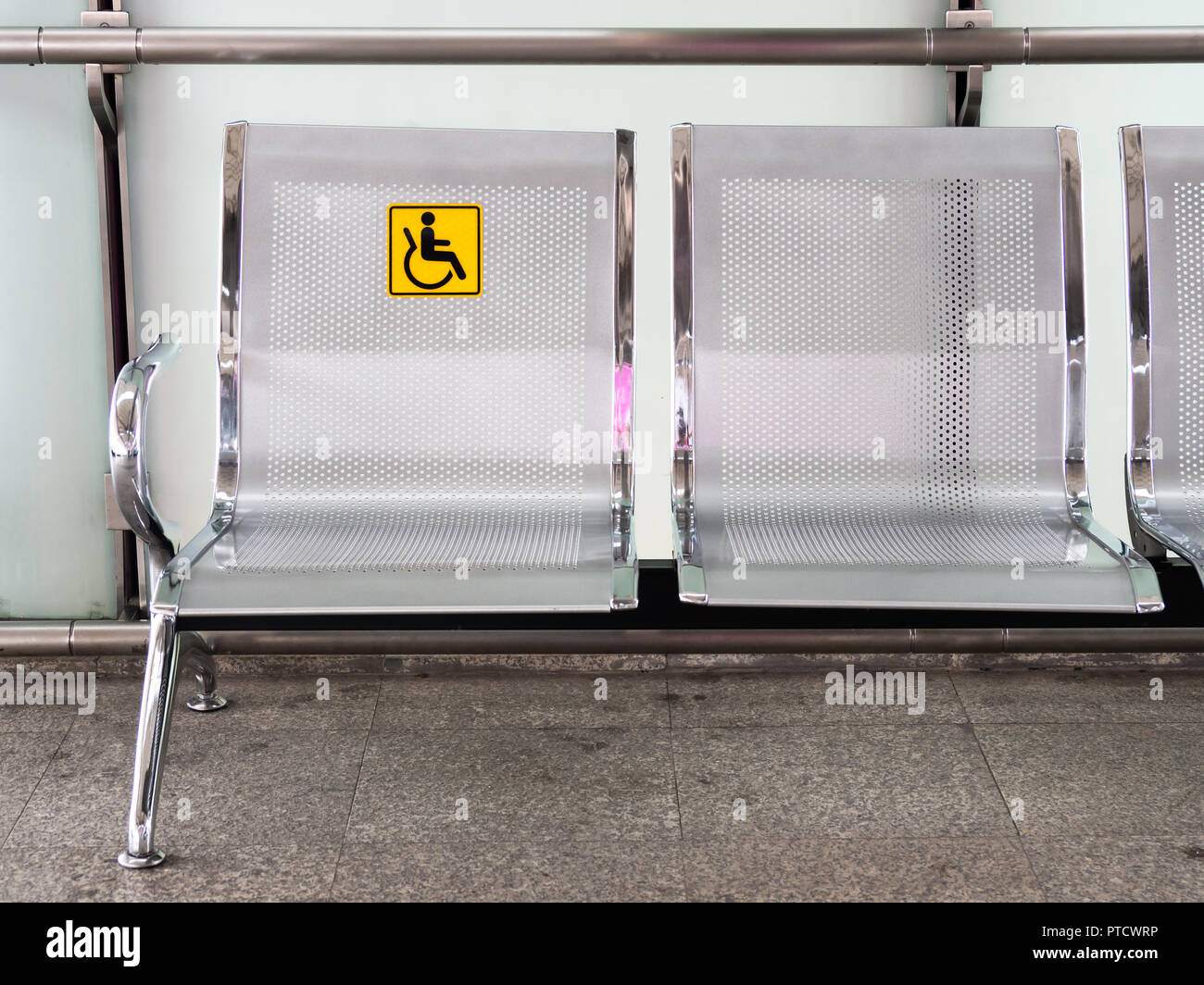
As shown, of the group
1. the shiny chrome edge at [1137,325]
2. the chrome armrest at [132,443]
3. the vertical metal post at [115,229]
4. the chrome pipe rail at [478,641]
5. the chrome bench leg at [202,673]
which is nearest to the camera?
the chrome armrest at [132,443]

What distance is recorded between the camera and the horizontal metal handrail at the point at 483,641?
8.25ft

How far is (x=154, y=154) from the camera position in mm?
2500

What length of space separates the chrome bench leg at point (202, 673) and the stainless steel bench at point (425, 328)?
0.29 feet

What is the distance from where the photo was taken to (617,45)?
7.18 feet

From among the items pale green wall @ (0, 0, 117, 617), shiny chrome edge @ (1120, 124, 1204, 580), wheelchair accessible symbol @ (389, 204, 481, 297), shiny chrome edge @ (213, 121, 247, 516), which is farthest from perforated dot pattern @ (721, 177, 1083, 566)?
pale green wall @ (0, 0, 117, 617)

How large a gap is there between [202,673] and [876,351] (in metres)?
1.37

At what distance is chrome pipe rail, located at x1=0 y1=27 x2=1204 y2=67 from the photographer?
7.11 ft

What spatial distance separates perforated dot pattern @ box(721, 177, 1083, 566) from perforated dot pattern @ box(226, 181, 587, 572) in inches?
11.4

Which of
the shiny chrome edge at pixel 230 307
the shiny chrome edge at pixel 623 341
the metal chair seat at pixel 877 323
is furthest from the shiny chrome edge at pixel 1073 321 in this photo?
the shiny chrome edge at pixel 230 307

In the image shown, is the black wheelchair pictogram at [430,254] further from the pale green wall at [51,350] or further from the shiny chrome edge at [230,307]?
the pale green wall at [51,350]

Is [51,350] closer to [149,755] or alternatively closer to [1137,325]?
[149,755]

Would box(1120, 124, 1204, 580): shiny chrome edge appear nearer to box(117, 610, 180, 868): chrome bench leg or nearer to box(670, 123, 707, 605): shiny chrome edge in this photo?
box(670, 123, 707, 605): shiny chrome edge

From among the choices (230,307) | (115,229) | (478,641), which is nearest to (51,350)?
(115,229)
